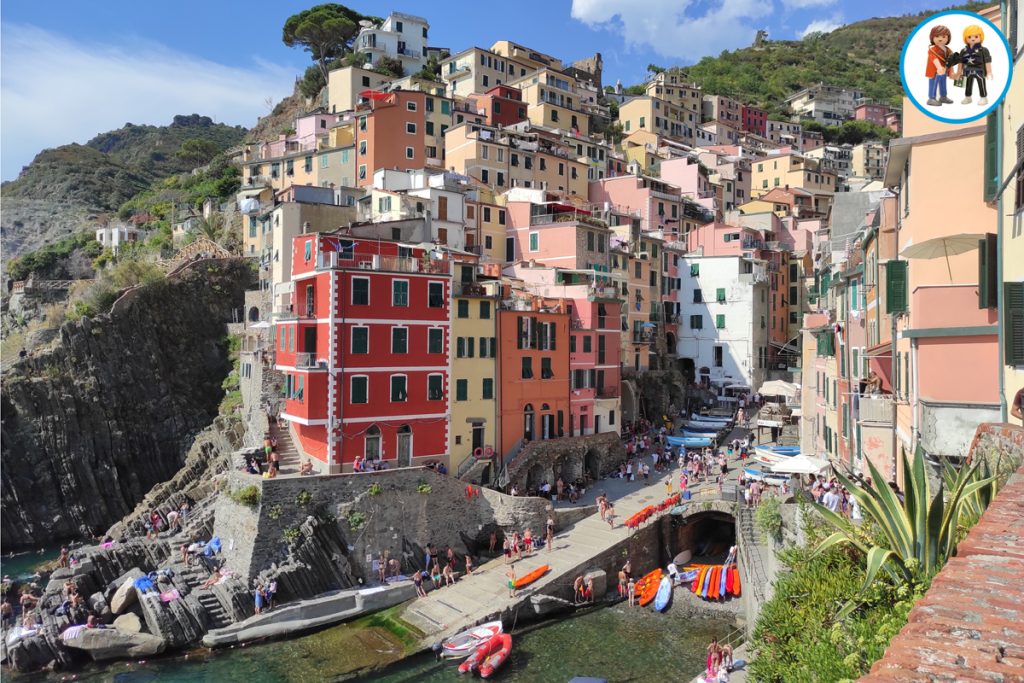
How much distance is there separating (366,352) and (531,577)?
41.6 feet

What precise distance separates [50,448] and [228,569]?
27272 millimetres

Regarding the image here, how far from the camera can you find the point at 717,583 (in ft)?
99.2

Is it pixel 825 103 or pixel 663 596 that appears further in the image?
pixel 825 103

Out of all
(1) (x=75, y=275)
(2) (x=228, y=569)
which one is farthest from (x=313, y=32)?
(2) (x=228, y=569)

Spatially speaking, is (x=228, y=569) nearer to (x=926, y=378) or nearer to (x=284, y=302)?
(x=284, y=302)

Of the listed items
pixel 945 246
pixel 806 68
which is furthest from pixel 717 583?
pixel 806 68

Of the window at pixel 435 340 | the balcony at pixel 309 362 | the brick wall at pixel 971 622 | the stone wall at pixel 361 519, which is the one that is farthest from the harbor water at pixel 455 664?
the brick wall at pixel 971 622

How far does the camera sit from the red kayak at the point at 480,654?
2453 cm

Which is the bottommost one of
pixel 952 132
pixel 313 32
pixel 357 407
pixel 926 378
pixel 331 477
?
pixel 331 477

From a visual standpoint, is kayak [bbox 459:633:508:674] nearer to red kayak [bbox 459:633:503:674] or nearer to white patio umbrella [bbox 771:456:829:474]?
red kayak [bbox 459:633:503:674]

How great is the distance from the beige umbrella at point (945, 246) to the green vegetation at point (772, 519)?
11.0m

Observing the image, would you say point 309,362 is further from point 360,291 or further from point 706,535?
point 706,535

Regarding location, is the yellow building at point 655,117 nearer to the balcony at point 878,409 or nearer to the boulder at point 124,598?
the balcony at point 878,409

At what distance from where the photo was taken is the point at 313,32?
311 ft
